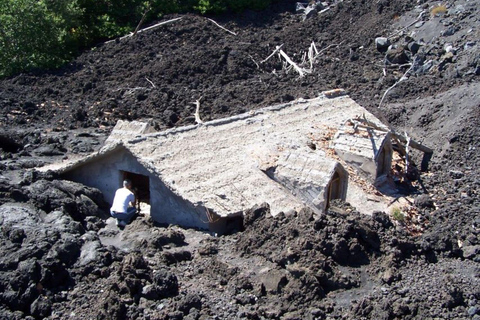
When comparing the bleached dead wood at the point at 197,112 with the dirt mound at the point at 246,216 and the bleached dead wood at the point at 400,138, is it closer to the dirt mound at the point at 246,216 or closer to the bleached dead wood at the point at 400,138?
the dirt mound at the point at 246,216

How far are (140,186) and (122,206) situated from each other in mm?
2133

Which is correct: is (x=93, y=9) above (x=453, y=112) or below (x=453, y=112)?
above

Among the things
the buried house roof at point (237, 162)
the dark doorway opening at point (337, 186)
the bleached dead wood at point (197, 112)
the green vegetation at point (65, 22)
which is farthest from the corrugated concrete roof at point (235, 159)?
the green vegetation at point (65, 22)

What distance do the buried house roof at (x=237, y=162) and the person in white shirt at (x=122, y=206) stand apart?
597 millimetres

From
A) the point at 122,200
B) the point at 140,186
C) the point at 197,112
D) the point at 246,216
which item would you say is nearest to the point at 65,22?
the point at 197,112

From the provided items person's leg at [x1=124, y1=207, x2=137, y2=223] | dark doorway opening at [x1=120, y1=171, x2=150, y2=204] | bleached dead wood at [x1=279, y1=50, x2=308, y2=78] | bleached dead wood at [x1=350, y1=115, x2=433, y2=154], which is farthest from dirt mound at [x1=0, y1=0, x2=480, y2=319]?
dark doorway opening at [x1=120, y1=171, x2=150, y2=204]

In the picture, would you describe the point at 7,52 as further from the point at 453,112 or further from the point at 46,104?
the point at 453,112

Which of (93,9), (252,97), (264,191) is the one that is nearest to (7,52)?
(93,9)

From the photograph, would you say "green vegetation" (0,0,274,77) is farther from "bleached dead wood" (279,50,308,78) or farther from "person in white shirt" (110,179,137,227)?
"person in white shirt" (110,179,137,227)

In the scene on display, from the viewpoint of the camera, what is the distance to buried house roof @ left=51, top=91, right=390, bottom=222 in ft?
40.0

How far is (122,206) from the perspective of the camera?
12.1 meters

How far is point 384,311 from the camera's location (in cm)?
916

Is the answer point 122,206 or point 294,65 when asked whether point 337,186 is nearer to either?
point 122,206

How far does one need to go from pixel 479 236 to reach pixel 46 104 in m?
12.8
